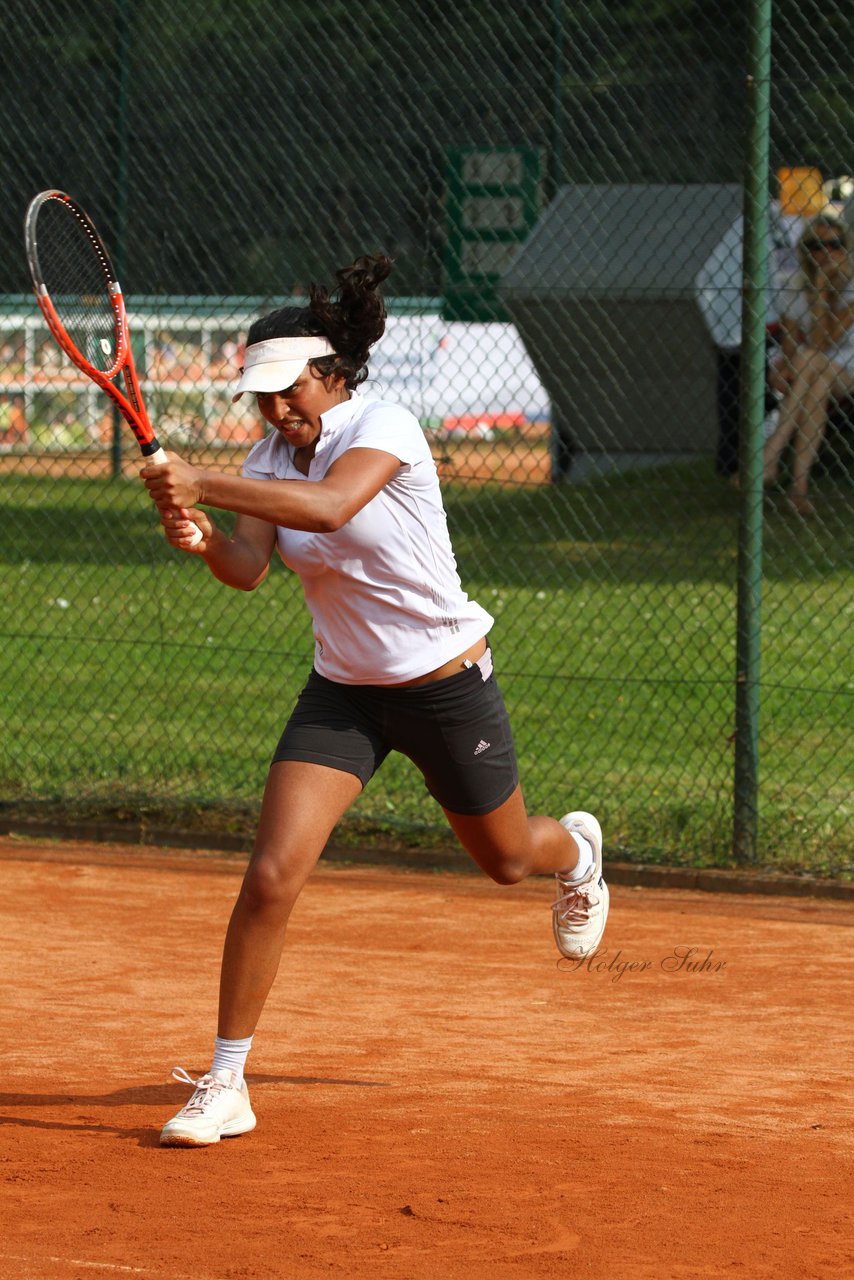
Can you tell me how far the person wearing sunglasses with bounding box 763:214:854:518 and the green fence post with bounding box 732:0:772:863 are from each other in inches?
59.3

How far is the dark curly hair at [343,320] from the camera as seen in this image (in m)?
4.18

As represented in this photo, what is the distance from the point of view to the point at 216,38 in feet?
26.5

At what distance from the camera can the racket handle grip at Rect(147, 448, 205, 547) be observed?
12.4 ft

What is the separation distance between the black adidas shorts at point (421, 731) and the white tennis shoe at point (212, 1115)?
2.48 feet

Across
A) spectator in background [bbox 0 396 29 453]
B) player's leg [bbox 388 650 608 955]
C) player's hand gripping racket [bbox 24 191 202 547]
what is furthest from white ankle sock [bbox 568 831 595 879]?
spectator in background [bbox 0 396 29 453]

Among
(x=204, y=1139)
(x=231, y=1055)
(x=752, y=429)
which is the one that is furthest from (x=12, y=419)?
(x=204, y=1139)

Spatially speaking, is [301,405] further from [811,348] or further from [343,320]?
[811,348]

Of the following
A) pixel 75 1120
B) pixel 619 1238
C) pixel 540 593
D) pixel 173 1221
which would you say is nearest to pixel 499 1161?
pixel 619 1238

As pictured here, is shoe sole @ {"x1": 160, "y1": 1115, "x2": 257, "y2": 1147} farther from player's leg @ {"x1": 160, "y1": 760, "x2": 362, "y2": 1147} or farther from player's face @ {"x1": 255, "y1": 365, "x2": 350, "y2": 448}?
player's face @ {"x1": 255, "y1": 365, "x2": 350, "y2": 448}

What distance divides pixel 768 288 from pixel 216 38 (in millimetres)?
2905

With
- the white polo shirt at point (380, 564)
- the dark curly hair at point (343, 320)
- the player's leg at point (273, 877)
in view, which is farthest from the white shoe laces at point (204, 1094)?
the dark curly hair at point (343, 320)

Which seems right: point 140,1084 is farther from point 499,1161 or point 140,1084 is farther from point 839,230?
point 839,230

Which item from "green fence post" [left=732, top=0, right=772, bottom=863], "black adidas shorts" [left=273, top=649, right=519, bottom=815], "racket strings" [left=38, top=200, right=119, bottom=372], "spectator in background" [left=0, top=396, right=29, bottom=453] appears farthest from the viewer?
"spectator in background" [left=0, top=396, right=29, bottom=453]

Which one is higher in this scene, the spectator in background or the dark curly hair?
the spectator in background
